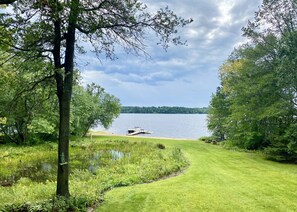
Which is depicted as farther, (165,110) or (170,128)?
(165,110)

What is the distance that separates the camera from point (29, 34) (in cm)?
563

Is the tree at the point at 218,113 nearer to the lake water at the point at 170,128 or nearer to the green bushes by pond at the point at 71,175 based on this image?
the lake water at the point at 170,128

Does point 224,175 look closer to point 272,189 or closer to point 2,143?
point 272,189

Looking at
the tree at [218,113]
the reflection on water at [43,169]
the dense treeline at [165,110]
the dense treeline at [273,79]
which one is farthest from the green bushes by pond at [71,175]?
the dense treeline at [165,110]

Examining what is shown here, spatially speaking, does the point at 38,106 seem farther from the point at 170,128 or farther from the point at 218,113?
the point at 170,128

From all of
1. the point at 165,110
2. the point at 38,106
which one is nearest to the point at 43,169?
the point at 38,106

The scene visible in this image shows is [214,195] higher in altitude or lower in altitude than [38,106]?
lower

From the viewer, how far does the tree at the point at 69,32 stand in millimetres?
5488

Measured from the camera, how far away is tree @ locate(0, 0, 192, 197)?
5488mm

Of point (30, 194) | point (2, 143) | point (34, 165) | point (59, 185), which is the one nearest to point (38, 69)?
point (59, 185)

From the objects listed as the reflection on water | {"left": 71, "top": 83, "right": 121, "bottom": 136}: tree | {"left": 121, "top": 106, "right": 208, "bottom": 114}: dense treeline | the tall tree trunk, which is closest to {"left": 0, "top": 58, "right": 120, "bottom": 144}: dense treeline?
{"left": 71, "top": 83, "right": 121, "bottom": 136}: tree

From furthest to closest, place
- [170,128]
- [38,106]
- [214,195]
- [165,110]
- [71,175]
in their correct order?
[165,110], [170,128], [71,175], [214,195], [38,106]

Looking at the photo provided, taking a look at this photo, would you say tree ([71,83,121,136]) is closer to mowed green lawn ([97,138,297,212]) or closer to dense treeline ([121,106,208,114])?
mowed green lawn ([97,138,297,212])

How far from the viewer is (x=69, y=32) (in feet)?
19.9
